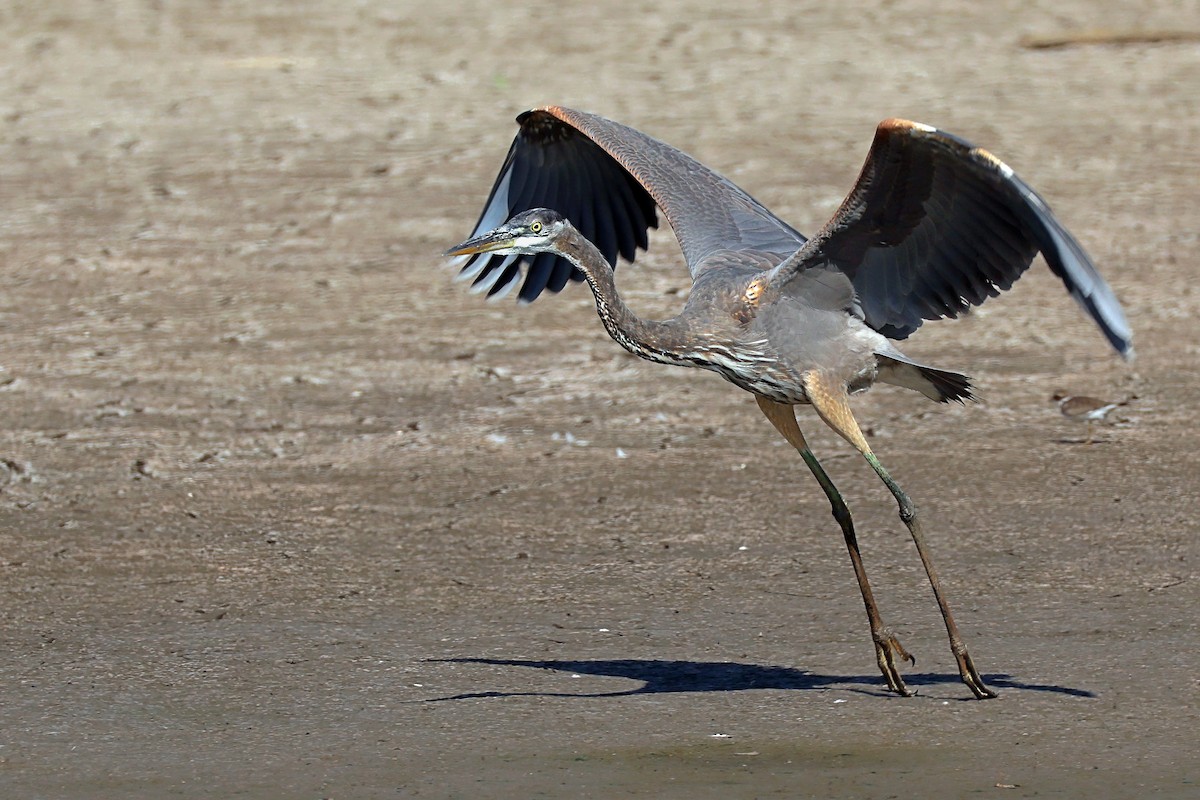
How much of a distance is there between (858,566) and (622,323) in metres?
1.03

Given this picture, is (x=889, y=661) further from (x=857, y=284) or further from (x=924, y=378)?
(x=857, y=284)

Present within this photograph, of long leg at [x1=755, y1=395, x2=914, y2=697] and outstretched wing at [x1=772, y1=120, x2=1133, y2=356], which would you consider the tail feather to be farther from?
long leg at [x1=755, y1=395, x2=914, y2=697]

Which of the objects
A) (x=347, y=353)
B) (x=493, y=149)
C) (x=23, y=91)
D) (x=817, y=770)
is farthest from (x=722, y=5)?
(x=817, y=770)

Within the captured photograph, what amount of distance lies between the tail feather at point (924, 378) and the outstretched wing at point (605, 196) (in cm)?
65

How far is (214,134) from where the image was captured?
11.8m

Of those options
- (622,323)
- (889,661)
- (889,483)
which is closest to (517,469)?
(622,323)

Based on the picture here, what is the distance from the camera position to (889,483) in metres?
5.59

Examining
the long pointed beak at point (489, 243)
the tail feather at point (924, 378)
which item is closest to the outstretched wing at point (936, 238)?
the tail feather at point (924, 378)

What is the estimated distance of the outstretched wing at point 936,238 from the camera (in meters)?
4.91

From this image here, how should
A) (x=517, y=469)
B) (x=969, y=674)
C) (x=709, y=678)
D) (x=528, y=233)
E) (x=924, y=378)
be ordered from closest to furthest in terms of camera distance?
(x=969, y=674) < (x=528, y=233) < (x=709, y=678) < (x=924, y=378) < (x=517, y=469)

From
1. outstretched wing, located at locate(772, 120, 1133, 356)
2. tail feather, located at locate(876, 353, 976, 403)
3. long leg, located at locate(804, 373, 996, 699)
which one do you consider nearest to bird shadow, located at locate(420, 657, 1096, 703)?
long leg, located at locate(804, 373, 996, 699)

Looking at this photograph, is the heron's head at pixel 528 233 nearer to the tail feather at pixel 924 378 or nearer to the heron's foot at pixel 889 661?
the tail feather at pixel 924 378

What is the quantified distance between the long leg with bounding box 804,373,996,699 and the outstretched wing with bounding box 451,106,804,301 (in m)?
0.80

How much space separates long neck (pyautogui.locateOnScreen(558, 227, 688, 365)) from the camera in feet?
18.4
